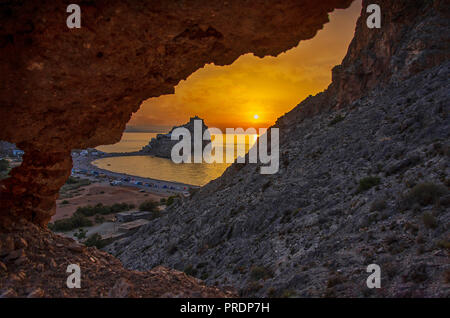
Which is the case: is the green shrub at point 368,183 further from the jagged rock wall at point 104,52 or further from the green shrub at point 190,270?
the green shrub at point 190,270

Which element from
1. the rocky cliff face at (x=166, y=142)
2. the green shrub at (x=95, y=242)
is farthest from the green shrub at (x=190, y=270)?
the rocky cliff face at (x=166, y=142)

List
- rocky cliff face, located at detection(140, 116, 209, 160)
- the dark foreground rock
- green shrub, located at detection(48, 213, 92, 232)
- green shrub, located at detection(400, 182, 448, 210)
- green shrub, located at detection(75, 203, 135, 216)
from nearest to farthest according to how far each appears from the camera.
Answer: the dark foreground rock, green shrub, located at detection(400, 182, 448, 210), green shrub, located at detection(48, 213, 92, 232), green shrub, located at detection(75, 203, 135, 216), rocky cliff face, located at detection(140, 116, 209, 160)

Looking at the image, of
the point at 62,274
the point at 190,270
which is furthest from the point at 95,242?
the point at 62,274

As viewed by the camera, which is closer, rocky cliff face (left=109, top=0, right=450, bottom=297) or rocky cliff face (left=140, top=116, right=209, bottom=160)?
rocky cliff face (left=109, top=0, right=450, bottom=297)

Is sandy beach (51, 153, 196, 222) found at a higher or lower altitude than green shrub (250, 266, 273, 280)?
higher

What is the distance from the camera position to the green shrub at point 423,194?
7688 millimetres

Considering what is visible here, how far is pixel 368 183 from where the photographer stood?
10.5 meters

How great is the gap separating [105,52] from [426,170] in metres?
9.75

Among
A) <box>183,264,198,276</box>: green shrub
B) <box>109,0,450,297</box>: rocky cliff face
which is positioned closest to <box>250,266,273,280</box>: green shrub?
<box>109,0,450,297</box>: rocky cliff face

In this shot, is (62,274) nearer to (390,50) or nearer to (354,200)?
(354,200)

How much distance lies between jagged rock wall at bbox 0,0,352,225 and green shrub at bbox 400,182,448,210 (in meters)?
5.34

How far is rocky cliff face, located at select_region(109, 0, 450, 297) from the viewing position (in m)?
6.42

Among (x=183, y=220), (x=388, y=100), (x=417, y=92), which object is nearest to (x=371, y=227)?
(x=417, y=92)

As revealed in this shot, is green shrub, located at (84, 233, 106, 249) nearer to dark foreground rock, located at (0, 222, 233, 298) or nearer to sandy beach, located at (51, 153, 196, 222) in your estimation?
sandy beach, located at (51, 153, 196, 222)
